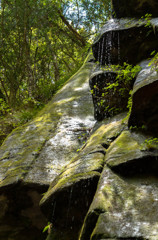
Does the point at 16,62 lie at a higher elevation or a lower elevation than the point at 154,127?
higher

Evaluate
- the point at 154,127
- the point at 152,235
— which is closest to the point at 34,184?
the point at 154,127

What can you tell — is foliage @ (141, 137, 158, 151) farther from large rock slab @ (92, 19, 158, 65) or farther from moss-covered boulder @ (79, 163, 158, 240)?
large rock slab @ (92, 19, 158, 65)

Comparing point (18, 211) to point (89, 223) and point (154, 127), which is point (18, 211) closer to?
point (89, 223)

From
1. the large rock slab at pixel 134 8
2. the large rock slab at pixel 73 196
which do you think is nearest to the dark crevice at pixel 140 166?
the large rock slab at pixel 73 196

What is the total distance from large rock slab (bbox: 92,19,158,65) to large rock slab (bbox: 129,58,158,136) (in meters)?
2.43

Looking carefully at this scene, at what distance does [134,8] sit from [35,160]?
6.05 meters

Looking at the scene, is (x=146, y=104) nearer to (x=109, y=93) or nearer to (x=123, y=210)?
(x=123, y=210)

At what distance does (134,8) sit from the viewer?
7.67 metres

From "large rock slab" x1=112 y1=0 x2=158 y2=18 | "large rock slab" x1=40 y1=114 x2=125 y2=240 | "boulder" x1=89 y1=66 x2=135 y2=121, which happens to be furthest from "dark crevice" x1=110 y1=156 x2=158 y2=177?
"large rock slab" x1=112 y1=0 x2=158 y2=18

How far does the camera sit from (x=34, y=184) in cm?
456

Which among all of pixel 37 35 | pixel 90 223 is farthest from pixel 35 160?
pixel 37 35

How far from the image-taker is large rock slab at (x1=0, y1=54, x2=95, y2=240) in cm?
469

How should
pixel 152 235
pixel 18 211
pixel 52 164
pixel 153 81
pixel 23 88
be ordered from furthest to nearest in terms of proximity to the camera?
1. pixel 23 88
2. pixel 52 164
3. pixel 18 211
4. pixel 153 81
5. pixel 152 235

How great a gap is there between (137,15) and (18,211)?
22.8 ft
